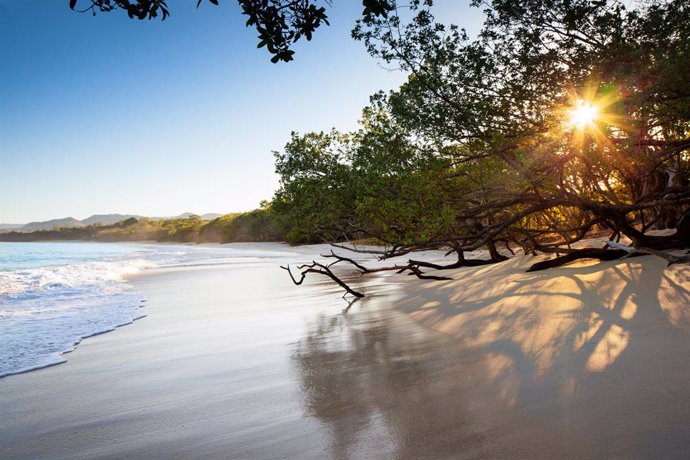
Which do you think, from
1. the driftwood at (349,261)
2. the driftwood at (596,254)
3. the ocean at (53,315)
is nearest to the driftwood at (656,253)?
the driftwood at (596,254)

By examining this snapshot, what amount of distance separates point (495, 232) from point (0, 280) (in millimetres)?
18116

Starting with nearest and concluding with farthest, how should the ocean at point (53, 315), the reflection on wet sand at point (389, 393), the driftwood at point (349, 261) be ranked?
the reflection on wet sand at point (389, 393) < the ocean at point (53, 315) < the driftwood at point (349, 261)

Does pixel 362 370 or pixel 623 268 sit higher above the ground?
pixel 623 268

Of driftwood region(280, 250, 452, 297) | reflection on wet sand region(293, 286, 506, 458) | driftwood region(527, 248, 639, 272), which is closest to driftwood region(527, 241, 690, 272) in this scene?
driftwood region(527, 248, 639, 272)

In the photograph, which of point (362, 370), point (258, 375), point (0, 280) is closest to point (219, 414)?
point (258, 375)

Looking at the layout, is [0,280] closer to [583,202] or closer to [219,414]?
[219,414]

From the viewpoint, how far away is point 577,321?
218 inches

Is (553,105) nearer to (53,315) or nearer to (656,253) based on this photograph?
(656,253)

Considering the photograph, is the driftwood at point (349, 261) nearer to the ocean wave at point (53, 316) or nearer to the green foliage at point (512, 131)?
the green foliage at point (512, 131)

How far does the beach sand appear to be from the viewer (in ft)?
9.90

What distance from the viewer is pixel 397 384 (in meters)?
4.19

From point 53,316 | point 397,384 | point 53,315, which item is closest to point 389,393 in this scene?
point 397,384

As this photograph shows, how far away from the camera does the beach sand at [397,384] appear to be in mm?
3018

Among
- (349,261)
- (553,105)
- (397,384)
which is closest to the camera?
(397,384)
